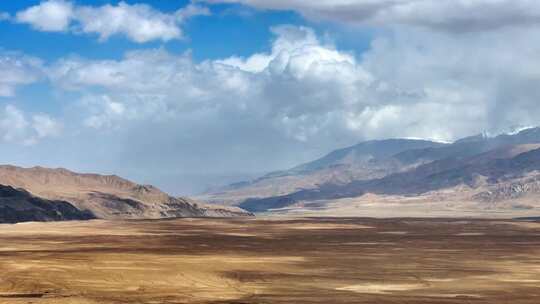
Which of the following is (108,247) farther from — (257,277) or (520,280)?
(520,280)

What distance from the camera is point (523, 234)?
395 feet

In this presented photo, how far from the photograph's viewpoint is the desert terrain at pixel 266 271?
152ft

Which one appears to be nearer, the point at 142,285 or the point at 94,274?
the point at 142,285

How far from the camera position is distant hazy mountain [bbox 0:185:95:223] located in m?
173

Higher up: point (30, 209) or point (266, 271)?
point (30, 209)

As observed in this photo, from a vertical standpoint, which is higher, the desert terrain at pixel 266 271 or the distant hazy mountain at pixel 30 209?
the distant hazy mountain at pixel 30 209

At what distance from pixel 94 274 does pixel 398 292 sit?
19.9 m

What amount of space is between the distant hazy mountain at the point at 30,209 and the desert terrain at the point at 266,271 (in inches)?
2949

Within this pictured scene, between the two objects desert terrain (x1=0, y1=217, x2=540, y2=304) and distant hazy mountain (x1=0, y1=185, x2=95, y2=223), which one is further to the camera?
distant hazy mountain (x1=0, y1=185, x2=95, y2=223)

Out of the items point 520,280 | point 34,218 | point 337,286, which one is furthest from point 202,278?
point 34,218

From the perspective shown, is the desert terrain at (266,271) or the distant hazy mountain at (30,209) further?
the distant hazy mountain at (30,209)

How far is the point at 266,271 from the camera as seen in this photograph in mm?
60781

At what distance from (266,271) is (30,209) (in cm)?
12706

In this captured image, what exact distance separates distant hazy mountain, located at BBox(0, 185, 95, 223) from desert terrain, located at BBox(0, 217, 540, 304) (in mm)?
74912
